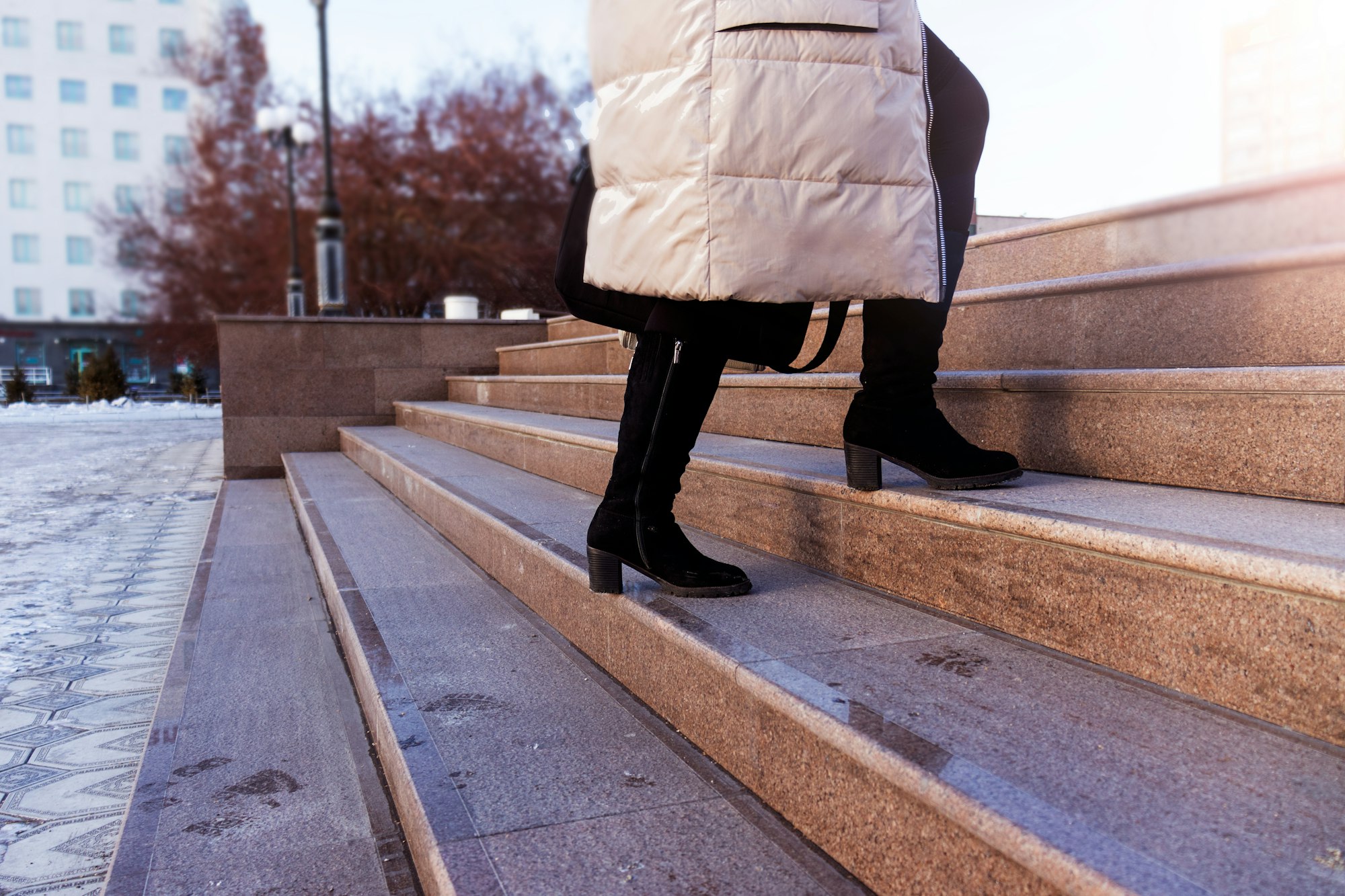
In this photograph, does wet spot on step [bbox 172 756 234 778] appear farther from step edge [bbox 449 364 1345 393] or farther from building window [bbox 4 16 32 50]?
building window [bbox 4 16 32 50]

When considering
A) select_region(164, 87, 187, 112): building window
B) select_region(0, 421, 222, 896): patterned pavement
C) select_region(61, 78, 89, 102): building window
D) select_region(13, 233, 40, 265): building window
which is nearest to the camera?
select_region(0, 421, 222, 896): patterned pavement

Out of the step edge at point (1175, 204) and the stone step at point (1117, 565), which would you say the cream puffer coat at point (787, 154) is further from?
the step edge at point (1175, 204)

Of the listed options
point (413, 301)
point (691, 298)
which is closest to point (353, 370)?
point (691, 298)

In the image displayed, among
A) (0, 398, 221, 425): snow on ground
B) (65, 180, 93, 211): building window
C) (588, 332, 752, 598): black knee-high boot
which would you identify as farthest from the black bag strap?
(65, 180, 93, 211): building window

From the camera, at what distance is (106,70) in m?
44.0

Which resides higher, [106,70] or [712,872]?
[106,70]

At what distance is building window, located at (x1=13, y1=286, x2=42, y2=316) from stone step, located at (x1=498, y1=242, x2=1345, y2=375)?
4773 cm

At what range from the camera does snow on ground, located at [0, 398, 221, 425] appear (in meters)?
18.6

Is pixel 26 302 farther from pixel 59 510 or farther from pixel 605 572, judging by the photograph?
pixel 605 572

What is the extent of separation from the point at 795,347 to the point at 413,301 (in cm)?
1757

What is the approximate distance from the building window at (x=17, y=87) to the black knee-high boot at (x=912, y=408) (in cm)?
5350

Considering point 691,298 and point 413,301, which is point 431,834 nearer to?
point 691,298

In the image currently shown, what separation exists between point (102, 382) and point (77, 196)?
81.9 ft

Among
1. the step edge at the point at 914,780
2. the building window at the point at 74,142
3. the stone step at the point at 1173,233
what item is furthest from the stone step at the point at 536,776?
the building window at the point at 74,142
